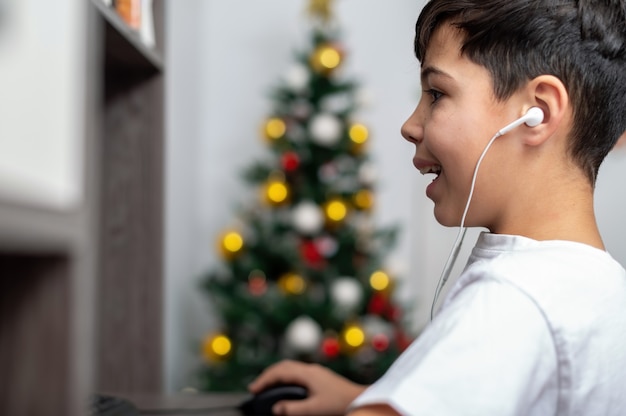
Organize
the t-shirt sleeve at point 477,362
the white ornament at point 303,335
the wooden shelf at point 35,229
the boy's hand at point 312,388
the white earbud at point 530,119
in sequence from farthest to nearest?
the white ornament at point 303,335 < the boy's hand at point 312,388 < the white earbud at point 530,119 < the t-shirt sleeve at point 477,362 < the wooden shelf at point 35,229

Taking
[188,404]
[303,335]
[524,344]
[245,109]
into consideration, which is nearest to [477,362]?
[524,344]

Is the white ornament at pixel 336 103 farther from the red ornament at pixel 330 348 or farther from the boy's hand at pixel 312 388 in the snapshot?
the boy's hand at pixel 312 388

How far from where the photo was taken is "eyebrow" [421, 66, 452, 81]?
83 cm

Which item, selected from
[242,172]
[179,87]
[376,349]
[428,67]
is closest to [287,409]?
[428,67]

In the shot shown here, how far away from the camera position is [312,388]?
1054 mm

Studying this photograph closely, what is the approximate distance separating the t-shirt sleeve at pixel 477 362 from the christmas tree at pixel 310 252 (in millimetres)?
1810

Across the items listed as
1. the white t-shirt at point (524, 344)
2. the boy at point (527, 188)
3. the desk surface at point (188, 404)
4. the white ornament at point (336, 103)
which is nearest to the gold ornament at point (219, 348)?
the white ornament at point (336, 103)

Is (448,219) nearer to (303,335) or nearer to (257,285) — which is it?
(303,335)

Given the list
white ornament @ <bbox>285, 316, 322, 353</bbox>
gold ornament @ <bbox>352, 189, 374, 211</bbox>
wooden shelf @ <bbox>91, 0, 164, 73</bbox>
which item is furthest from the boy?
gold ornament @ <bbox>352, 189, 374, 211</bbox>

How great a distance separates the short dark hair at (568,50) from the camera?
816mm

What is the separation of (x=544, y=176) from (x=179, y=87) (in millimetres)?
2407

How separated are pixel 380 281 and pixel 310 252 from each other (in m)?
0.28

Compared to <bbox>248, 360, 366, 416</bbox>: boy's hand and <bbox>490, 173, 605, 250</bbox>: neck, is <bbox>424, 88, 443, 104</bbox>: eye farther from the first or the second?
<bbox>248, 360, 366, 416</bbox>: boy's hand

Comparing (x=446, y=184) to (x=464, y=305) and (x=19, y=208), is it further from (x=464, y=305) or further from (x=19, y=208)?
(x=19, y=208)
